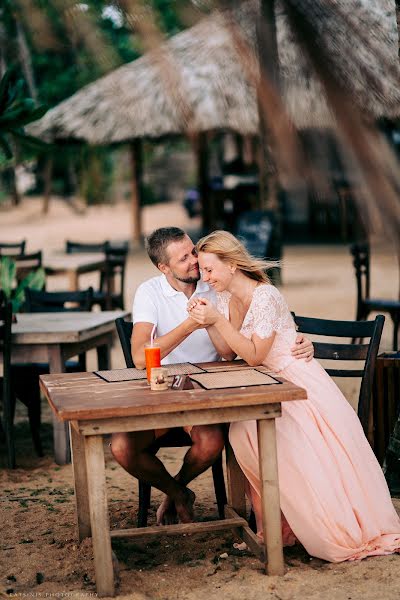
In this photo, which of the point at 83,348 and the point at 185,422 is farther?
the point at 83,348

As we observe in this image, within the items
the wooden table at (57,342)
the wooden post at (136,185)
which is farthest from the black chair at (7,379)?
the wooden post at (136,185)

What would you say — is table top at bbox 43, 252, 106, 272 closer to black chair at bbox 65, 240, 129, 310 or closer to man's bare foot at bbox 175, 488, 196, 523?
black chair at bbox 65, 240, 129, 310

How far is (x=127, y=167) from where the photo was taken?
28484 millimetres

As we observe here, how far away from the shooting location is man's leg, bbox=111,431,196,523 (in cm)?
308

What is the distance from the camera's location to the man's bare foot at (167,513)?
3301 millimetres

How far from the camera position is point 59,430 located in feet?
14.2

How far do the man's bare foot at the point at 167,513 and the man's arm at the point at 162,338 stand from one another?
20.4 inches

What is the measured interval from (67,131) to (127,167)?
14.2 metres

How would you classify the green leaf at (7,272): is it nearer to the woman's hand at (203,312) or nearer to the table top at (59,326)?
the table top at (59,326)

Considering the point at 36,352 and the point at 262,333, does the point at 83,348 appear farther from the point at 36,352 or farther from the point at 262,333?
the point at 262,333

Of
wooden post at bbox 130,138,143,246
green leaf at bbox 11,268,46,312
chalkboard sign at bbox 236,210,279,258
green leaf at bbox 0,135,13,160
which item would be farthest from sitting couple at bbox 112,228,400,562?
wooden post at bbox 130,138,143,246

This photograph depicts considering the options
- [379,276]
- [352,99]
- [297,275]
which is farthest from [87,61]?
[297,275]

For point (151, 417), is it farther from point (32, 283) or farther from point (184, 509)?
point (32, 283)

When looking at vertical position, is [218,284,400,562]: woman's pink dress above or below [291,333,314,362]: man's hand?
below
